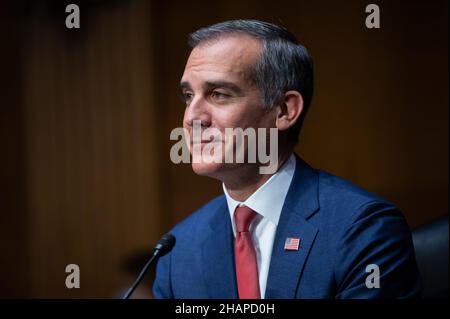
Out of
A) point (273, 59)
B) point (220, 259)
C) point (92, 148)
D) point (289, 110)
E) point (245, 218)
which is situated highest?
point (273, 59)

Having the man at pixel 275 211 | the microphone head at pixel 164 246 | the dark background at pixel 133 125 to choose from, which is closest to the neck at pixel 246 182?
the man at pixel 275 211

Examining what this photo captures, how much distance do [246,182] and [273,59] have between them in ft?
1.10

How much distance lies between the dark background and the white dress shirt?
328 millimetres

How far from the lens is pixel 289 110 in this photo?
179 cm

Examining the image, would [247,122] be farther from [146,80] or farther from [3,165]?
[3,165]

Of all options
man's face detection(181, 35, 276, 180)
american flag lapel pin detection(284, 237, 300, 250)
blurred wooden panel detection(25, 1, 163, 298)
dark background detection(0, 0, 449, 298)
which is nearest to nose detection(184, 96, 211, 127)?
man's face detection(181, 35, 276, 180)

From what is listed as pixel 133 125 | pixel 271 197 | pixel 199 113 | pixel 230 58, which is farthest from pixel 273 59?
pixel 133 125

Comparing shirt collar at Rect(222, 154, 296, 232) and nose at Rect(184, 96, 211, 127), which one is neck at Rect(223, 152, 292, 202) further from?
nose at Rect(184, 96, 211, 127)

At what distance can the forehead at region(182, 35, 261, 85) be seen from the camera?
5.67 ft

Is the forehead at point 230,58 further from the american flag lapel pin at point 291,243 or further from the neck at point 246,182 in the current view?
the american flag lapel pin at point 291,243

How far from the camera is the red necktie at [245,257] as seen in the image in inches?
67.7

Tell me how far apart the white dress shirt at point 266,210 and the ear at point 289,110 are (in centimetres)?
12

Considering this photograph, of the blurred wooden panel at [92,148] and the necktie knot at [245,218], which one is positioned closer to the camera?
the necktie knot at [245,218]

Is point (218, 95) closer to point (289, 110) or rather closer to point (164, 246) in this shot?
point (289, 110)
